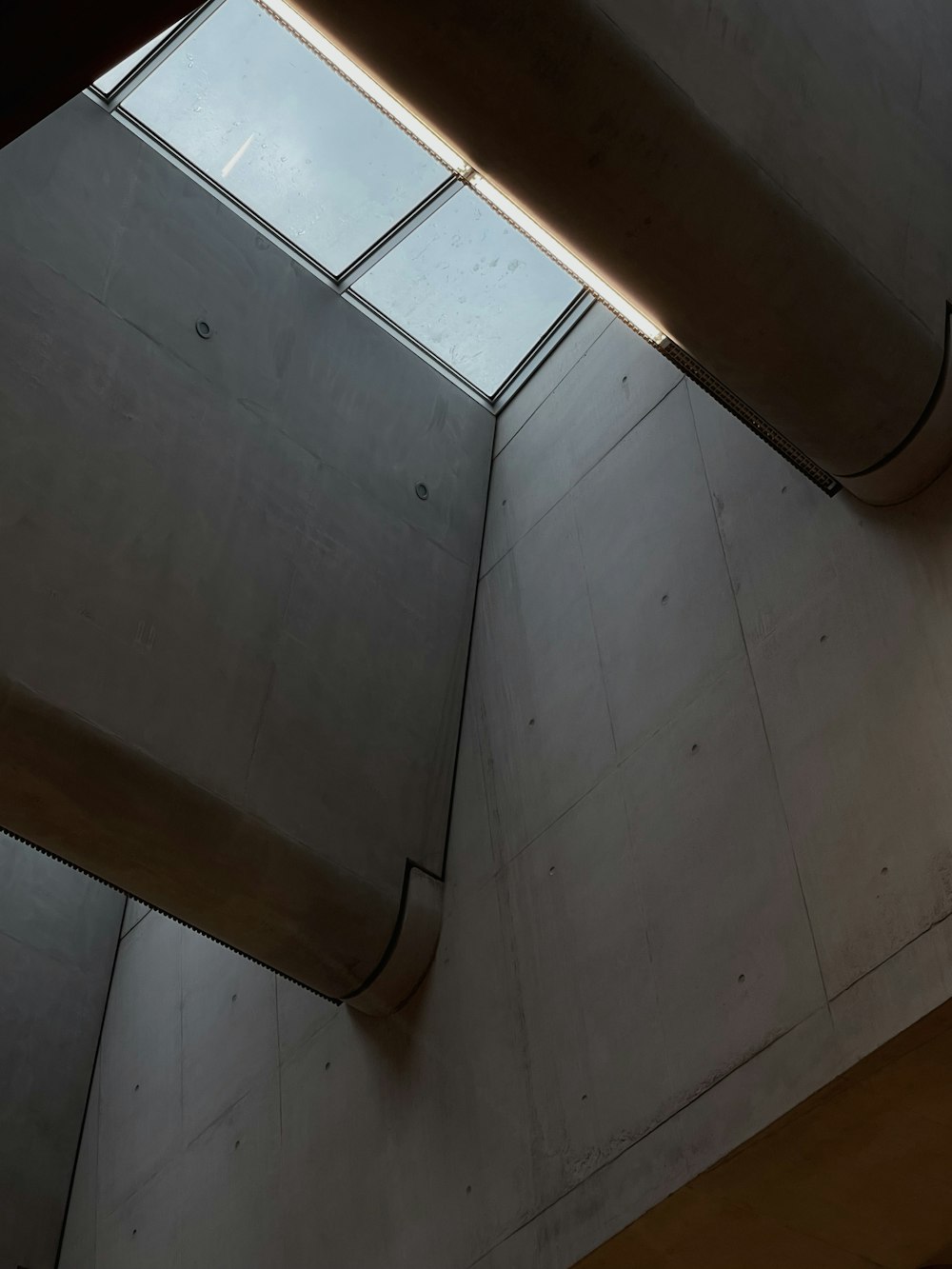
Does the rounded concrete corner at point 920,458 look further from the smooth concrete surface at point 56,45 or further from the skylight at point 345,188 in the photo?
the smooth concrete surface at point 56,45

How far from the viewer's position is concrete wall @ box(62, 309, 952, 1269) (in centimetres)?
883

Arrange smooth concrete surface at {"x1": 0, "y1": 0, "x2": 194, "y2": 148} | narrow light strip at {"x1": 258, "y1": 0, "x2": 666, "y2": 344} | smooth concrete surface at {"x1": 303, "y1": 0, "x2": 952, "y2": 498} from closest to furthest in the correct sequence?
smooth concrete surface at {"x1": 0, "y1": 0, "x2": 194, "y2": 148} < smooth concrete surface at {"x1": 303, "y1": 0, "x2": 952, "y2": 498} < narrow light strip at {"x1": 258, "y1": 0, "x2": 666, "y2": 344}

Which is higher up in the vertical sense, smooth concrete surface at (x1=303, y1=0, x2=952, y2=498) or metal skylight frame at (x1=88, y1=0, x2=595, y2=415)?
smooth concrete surface at (x1=303, y1=0, x2=952, y2=498)

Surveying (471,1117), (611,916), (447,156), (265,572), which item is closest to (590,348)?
(265,572)

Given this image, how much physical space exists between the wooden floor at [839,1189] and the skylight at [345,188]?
25.5 ft

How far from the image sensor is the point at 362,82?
824cm

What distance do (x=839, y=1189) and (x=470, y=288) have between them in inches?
377

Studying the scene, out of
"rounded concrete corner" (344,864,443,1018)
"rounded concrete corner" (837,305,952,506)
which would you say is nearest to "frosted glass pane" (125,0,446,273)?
"rounded concrete corner" (837,305,952,506)

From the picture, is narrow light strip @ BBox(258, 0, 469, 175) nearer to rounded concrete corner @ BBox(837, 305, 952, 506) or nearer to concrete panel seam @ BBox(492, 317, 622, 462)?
rounded concrete corner @ BBox(837, 305, 952, 506)

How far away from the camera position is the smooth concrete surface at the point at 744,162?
24.6 ft

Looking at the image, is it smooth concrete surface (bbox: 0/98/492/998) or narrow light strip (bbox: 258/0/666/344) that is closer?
narrow light strip (bbox: 258/0/666/344)

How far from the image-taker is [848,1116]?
27.5 feet

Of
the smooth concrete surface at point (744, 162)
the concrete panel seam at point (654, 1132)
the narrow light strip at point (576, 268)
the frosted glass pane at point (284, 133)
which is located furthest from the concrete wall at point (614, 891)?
the frosted glass pane at point (284, 133)

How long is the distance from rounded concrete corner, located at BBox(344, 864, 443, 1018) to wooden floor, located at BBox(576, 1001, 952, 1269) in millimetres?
3780
